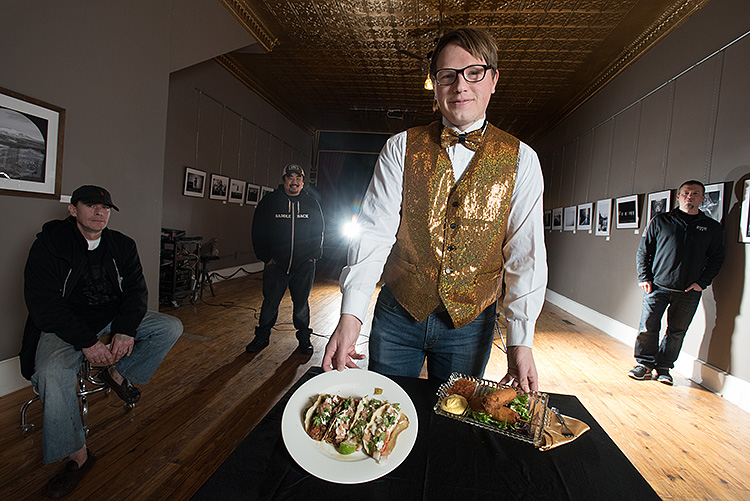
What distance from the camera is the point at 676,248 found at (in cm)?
335

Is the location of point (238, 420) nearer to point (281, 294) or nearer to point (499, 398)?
point (281, 294)

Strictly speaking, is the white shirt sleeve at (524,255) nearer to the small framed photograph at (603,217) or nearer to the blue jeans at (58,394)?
the blue jeans at (58,394)

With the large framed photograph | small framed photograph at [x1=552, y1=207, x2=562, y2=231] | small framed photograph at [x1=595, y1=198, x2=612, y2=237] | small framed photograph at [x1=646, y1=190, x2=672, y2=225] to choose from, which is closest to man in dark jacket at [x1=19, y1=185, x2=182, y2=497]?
the large framed photograph

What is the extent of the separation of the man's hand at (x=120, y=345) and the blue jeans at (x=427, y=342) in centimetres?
159

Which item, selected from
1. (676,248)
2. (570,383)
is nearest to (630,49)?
(676,248)

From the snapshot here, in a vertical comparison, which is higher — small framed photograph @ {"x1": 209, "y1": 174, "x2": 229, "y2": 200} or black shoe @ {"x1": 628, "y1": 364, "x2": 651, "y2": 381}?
small framed photograph @ {"x1": 209, "y1": 174, "x2": 229, "y2": 200}

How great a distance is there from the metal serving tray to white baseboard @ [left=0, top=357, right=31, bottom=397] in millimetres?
2893

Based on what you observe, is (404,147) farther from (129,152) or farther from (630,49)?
(630,49)

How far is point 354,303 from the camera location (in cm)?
96

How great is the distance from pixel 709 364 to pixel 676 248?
1.05m

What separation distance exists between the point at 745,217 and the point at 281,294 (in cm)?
389

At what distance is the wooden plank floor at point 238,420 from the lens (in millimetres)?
1803

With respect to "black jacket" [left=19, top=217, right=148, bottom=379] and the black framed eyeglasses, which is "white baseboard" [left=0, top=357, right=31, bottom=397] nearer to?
"black jacket" [left=19, top=217, right=148, bottom=379]

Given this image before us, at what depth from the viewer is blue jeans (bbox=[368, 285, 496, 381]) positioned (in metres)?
1.17
